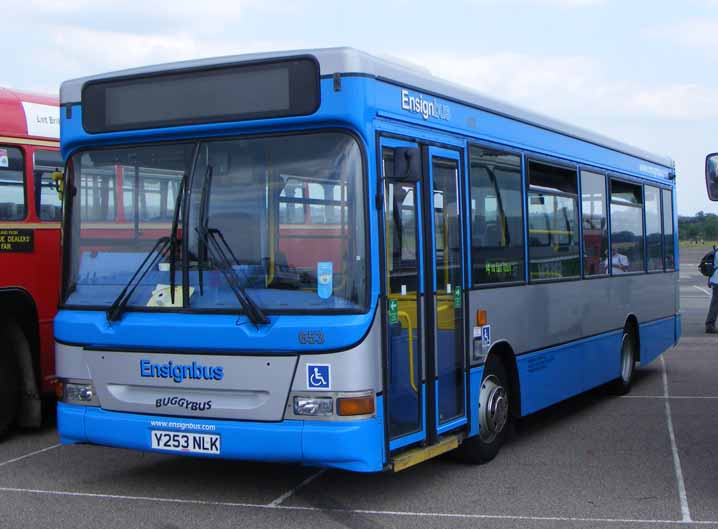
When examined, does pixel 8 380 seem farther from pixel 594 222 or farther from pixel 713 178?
pixel 713 178

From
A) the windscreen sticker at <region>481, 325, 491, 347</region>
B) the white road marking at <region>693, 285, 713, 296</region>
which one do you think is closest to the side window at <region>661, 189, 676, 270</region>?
the windscreen sticker at <region>481, 325, 491, 347</region>

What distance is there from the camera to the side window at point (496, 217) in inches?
339

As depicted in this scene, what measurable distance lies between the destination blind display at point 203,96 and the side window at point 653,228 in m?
7.96

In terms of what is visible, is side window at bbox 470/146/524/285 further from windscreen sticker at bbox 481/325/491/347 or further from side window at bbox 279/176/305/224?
side window at bbox 279/176/305/224

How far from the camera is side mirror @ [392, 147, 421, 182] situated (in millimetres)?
7090

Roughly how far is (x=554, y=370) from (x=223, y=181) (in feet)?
14.4

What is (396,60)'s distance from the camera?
7.68 m

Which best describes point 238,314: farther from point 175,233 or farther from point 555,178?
point 555,178

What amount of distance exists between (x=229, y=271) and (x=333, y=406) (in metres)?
1.09

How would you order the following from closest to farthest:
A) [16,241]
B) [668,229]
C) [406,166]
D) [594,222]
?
[406,166] < [16,241] < [594,222] < [668,229]

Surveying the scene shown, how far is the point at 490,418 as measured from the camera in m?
8.71

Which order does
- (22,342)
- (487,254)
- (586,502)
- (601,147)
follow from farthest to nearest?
(601,147), (22,342), (487,254), (586,502)

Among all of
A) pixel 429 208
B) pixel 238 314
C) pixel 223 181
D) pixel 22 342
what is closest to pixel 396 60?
pixel 429 208

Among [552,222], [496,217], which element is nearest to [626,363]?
[552,222]
